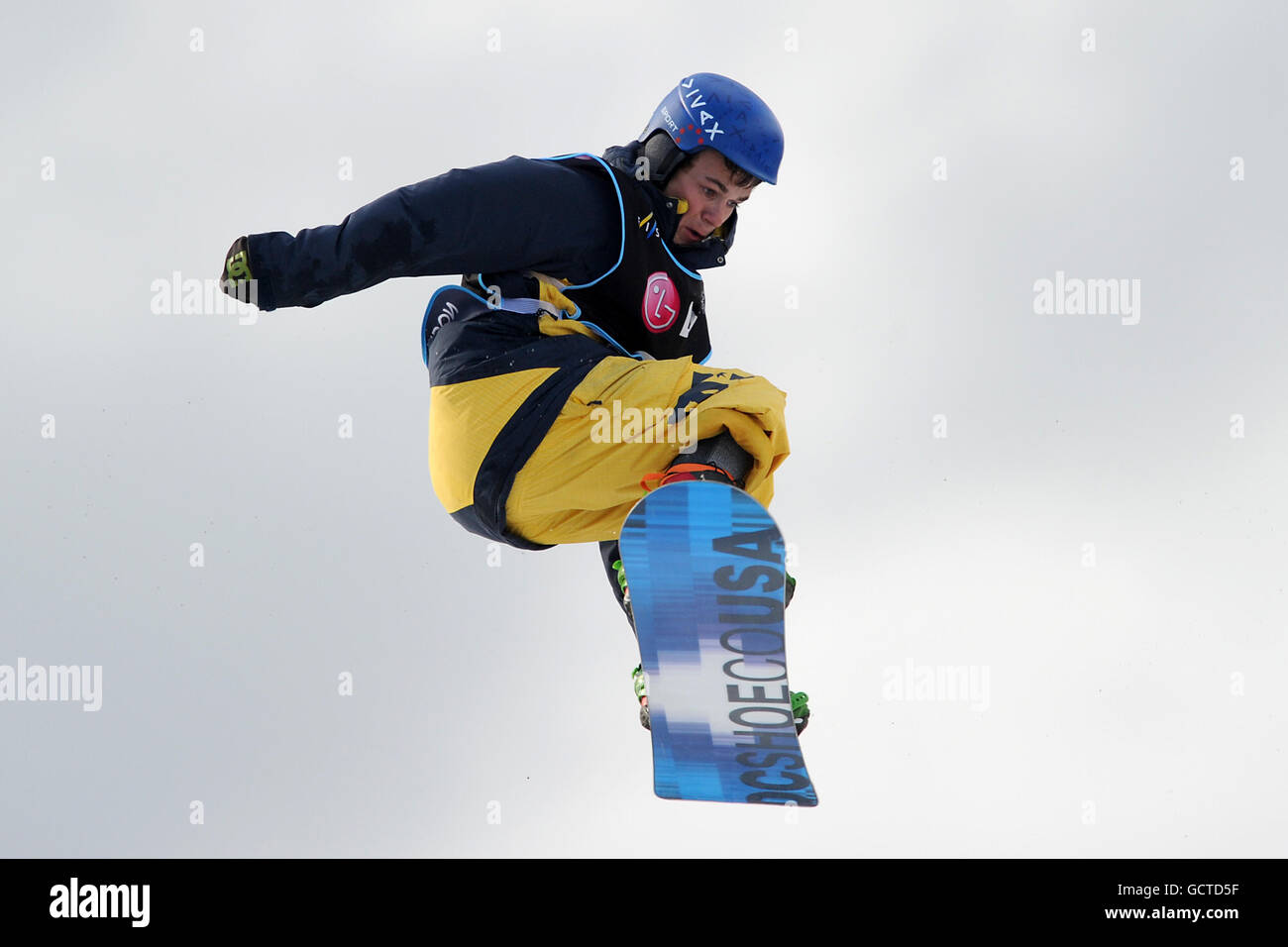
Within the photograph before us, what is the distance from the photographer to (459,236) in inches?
230

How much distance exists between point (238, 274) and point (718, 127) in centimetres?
223

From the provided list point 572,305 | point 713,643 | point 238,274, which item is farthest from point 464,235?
point 713,643

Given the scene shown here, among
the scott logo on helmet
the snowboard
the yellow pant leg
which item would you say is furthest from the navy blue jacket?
the snowboard

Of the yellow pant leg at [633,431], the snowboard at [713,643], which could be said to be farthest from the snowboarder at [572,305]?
the snowboard at [713,643]

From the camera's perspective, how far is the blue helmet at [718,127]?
20.6 feet

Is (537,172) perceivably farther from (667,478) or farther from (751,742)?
(751,742)

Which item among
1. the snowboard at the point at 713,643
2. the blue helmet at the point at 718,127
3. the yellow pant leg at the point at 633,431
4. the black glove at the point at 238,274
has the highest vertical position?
the blue helmet at the point at 718,127

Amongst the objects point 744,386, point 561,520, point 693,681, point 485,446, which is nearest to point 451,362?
point 485,446

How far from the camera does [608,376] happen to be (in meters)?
6.04

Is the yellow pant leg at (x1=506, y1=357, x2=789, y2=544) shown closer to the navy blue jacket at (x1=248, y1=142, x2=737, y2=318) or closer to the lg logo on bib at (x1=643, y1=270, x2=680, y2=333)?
the lg logo on bib at (x1=643, y1=270, x2=680, y2=333)

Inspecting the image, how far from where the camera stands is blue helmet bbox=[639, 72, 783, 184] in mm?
6270

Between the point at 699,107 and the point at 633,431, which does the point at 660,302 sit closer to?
the point at 633,431

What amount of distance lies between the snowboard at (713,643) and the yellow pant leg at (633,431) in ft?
1.20

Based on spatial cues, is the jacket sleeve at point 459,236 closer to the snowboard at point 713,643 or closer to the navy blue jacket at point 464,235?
the navy blue jacket at point 464,235
